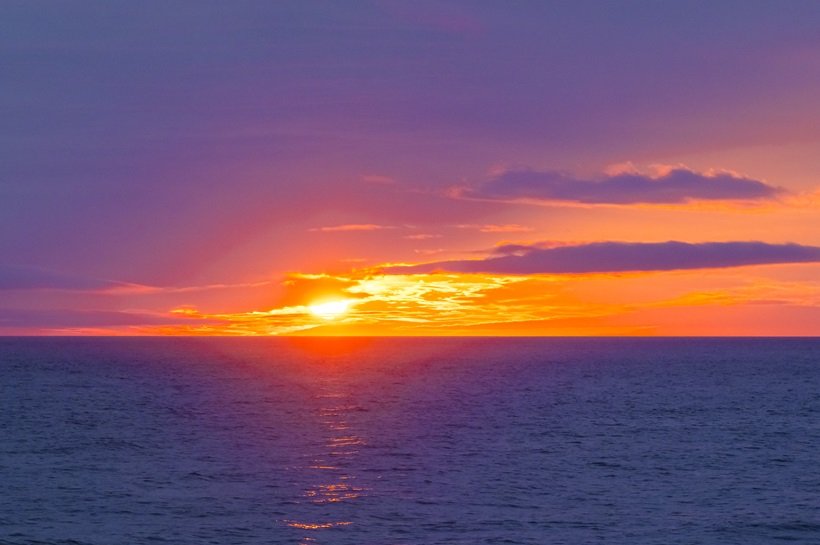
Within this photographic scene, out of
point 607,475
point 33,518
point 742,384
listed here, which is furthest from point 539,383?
point 33,518

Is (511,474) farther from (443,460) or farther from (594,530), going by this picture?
(594,530)

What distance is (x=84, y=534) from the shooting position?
39.8 metres

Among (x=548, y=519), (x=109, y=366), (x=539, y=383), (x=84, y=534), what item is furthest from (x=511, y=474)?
(x=109, y=366)

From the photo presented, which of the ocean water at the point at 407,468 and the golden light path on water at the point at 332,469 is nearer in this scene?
the ocean water at the point at 407,468

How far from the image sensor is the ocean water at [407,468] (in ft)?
135

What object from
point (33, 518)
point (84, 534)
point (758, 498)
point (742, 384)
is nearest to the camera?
point (84, 534)

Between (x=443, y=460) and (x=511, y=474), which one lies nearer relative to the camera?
(x=511, y=474)

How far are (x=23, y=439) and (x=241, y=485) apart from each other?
26.0 m

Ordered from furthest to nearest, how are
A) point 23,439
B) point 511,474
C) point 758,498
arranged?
point 23,439 → point 511,474 → point 758,498

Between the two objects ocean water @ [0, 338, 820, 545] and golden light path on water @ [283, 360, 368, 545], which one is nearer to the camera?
ocean water @ [0, 338, 820, 545]

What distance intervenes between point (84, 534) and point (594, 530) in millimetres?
22579

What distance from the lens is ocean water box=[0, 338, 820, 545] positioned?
4100cm

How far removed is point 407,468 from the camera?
55.6 meters

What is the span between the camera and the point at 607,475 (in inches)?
2142
